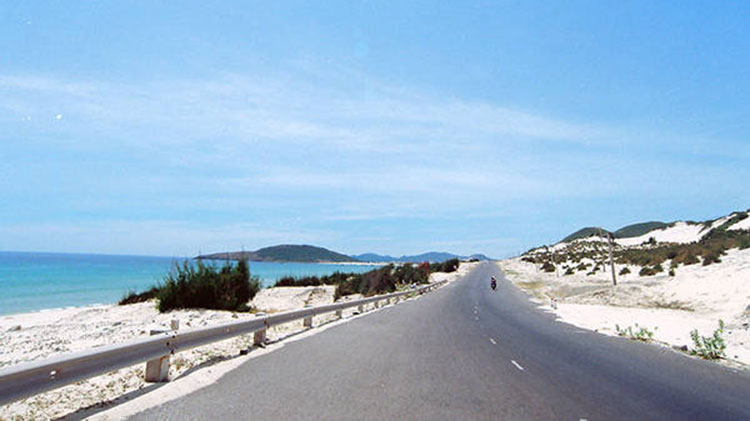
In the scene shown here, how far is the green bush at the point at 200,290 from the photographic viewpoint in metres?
20.1

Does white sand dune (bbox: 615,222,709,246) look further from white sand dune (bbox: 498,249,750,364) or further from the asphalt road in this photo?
the asphalt road

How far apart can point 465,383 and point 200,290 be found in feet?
47.0

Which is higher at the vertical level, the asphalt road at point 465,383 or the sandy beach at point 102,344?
the sandy beach at point 102,344

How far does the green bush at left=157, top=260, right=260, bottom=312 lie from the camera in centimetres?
2011

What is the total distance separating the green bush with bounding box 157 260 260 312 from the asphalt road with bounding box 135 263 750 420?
7.39 m

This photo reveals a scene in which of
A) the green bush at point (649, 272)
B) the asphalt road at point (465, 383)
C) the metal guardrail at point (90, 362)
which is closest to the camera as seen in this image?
the metal guardrail at point (90, 362)

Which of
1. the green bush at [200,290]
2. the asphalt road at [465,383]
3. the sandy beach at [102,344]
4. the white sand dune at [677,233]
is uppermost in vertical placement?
the white sand dune at [677,233]

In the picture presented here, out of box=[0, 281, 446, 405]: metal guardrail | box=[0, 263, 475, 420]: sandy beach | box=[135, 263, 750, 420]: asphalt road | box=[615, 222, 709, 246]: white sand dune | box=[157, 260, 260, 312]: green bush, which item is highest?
box=[615, 222, 709, 246]: white sand dune

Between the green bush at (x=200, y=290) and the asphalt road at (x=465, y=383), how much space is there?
739 centimetres

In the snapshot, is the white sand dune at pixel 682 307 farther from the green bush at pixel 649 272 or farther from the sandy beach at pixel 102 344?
the sandy beach at pixel 102 344

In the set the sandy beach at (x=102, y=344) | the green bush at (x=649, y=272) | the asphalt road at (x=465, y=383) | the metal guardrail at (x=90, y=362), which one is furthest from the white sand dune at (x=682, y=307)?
the metal guardrail at (x=90, y=362)

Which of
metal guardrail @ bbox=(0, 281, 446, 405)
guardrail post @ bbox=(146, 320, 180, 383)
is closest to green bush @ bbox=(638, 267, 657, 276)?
metal guardrail @ bbox=(0, 281, 446, 405)

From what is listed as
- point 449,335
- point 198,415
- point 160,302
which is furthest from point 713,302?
point 198,415

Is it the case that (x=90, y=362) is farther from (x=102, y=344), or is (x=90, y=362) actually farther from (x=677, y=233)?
(x=677, y=233)
